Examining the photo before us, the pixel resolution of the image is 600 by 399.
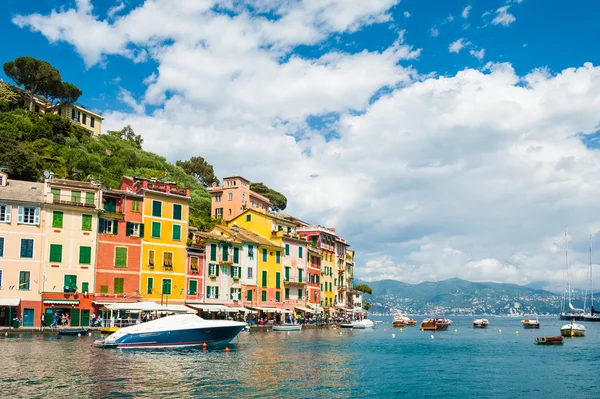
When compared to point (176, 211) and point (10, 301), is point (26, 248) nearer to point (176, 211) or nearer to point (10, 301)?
point (10, 301)

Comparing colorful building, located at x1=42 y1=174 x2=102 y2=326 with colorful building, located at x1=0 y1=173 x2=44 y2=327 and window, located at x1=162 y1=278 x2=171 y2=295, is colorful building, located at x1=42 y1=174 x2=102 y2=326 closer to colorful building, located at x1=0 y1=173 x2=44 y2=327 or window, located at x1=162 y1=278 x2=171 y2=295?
colorful building, located at x1=0 y1=173 x2=44 y2=327

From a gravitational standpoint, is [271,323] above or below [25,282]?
below

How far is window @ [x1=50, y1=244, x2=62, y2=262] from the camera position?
62531 millimetres

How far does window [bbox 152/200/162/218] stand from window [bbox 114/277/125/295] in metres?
8.71

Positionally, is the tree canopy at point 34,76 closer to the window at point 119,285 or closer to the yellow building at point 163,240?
the yellow building at point 163,240

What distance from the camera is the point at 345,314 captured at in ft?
396

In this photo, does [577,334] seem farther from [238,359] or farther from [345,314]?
[238,359]

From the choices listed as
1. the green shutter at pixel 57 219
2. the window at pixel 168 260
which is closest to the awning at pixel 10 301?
the green shutter at pixel 57 219

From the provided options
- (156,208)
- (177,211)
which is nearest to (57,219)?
(156,208)

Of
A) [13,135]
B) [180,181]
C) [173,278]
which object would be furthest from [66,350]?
[180,181]

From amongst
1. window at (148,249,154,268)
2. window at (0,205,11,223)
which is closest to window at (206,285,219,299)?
window at (148,249,154,268)

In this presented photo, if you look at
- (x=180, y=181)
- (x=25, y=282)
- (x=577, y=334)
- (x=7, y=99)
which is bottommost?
(x=577, y=334)

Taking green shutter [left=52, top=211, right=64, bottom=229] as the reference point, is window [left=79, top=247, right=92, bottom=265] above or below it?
below

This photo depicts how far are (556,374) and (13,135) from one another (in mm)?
81981
